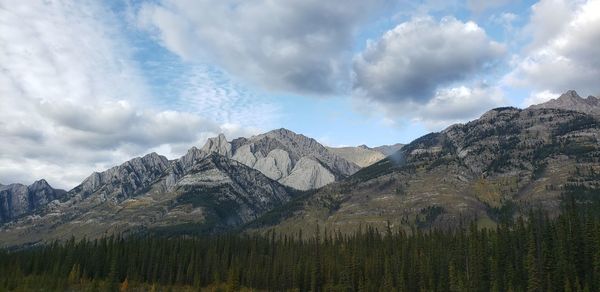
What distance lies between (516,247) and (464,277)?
30163mm

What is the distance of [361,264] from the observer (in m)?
194

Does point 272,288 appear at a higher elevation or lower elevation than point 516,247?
lower

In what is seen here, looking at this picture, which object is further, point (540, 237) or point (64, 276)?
point (64, 276)

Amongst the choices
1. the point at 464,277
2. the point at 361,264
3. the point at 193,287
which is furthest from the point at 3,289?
the point at 464,277

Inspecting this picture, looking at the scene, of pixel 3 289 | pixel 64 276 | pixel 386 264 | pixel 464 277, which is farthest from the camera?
pixel 64 276

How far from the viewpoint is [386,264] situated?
587 ft

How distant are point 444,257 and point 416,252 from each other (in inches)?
493

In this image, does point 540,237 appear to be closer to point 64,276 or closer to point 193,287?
point 193,287

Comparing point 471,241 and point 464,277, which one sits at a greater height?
point 471,241

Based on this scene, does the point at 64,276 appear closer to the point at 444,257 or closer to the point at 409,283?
the point at 409,283

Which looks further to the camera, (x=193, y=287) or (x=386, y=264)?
(x=193, y=287)

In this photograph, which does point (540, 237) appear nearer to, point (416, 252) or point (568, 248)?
point (568, 248)

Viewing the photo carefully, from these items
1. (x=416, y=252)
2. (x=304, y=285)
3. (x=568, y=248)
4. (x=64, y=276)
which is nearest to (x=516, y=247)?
(x=568, y=248)

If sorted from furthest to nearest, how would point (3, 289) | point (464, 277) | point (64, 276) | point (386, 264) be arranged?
1. point (64, 276)
2. point (386, 264)
3. point (464, 277)
4. point (3, 289)
